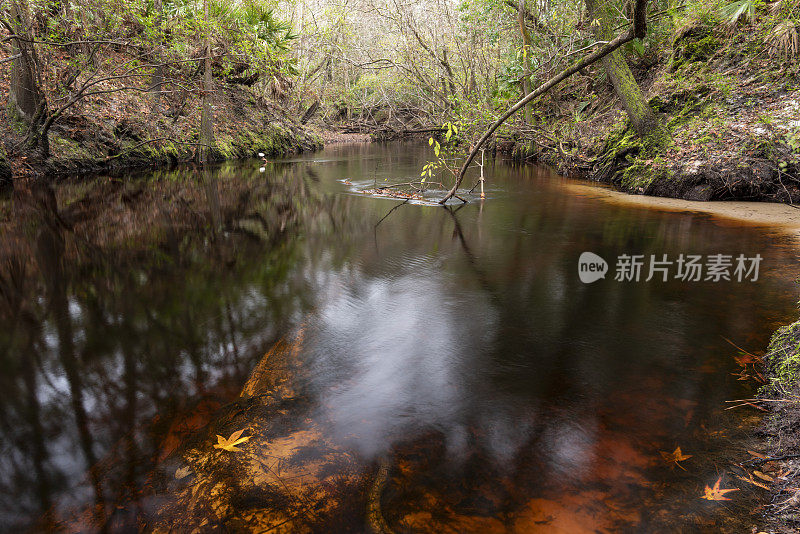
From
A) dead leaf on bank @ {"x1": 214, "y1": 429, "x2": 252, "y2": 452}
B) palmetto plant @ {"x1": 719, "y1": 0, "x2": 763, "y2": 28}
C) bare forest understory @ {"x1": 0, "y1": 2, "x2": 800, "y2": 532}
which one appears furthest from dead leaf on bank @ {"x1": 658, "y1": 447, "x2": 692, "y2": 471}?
palmetto plant @ {"x1": 719, "y1": 0, "x2": 763, "y2": 28}

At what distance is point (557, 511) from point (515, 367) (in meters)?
1.53

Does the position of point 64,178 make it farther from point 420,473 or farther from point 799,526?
point 799,526

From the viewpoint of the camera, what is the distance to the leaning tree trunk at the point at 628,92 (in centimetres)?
1196

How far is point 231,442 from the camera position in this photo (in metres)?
2.94

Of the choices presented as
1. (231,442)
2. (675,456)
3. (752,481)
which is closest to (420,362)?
(231,442)

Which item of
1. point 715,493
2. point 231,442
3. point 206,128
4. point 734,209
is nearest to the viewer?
point 715,493

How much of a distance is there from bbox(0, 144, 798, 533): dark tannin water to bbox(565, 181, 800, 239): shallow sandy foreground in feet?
1.75

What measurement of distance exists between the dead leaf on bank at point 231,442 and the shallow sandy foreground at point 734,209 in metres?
8.57

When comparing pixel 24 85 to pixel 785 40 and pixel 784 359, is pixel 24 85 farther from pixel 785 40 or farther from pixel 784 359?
pixel 785 40

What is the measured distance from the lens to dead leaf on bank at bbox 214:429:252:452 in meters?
2.88

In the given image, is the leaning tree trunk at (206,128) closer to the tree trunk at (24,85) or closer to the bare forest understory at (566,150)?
the bare forest understory at (566,150)

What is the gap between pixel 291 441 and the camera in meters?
2.94

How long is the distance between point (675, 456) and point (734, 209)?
28.7 feet

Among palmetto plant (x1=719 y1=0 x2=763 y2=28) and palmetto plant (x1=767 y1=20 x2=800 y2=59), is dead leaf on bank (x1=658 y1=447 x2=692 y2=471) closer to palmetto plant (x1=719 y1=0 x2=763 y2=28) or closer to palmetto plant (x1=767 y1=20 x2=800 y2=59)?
palmetto plant (x1=719 y1=0 x2=763 y2=28)
